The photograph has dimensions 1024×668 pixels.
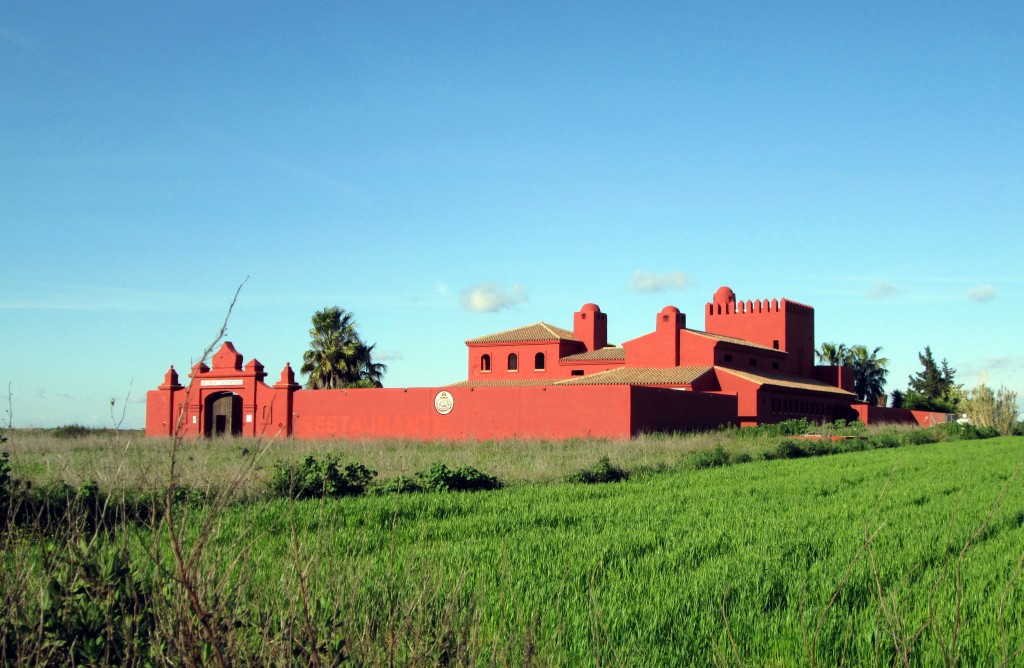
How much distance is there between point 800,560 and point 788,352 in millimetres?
42055

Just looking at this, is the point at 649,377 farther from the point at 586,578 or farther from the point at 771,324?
the point at 586,578

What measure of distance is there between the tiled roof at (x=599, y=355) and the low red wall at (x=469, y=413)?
484 inches

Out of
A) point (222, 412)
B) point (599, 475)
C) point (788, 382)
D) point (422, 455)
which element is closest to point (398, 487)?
point (599, 475)

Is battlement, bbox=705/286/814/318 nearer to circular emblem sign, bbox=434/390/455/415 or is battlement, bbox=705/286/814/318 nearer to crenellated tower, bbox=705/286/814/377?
crenellated tower, bbox=705/286/814/377

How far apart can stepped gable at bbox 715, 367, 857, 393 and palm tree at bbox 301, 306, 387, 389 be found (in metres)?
17.8

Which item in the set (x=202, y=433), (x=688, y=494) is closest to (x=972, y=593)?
(x=688, y=494)

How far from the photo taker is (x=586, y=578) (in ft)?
24.5

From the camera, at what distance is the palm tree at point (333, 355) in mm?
44938

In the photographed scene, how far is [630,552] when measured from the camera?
868 cm

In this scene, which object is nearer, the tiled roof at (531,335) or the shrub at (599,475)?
the shrub at (599,475)

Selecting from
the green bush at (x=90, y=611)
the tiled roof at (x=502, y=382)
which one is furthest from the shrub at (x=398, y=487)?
the tiled roof at (x=502, y=382)

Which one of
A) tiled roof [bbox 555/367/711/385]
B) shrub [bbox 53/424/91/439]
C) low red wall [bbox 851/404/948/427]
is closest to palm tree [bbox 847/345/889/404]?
low red wall [bbox 851/404/948/427]

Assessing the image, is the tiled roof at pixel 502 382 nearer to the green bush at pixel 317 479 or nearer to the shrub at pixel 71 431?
the shrub at pixel 71 431

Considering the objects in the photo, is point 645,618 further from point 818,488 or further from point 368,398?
point 368,398
